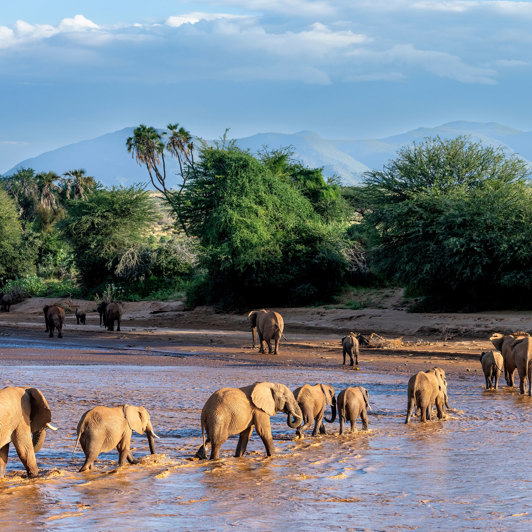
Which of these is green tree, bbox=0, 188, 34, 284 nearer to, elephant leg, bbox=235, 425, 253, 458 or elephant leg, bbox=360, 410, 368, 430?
elephant leg, bbox=360, 410, 368, 430

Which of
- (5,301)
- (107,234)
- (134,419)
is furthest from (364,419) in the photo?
(5,301)

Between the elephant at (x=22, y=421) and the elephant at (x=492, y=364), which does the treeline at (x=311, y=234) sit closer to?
the elephant at (x=492, y=364)

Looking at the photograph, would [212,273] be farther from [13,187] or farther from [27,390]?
[13,187]

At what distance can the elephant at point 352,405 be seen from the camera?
11.7 meters

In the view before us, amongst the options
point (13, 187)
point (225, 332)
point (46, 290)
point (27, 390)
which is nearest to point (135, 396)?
point (27, 390)

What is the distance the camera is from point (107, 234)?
4634cm

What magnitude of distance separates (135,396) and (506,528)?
8.57 meters

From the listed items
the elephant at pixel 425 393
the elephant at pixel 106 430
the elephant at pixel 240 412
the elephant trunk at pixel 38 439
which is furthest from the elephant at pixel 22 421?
the elephant at pixel 425 393

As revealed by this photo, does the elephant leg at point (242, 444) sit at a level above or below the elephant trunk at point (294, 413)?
below

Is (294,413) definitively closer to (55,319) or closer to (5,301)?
(55,319)

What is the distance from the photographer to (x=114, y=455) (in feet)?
33.5

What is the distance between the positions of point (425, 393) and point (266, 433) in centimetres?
346

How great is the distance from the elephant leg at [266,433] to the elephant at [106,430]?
1428 millimetres

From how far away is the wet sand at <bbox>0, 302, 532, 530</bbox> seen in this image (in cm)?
773
